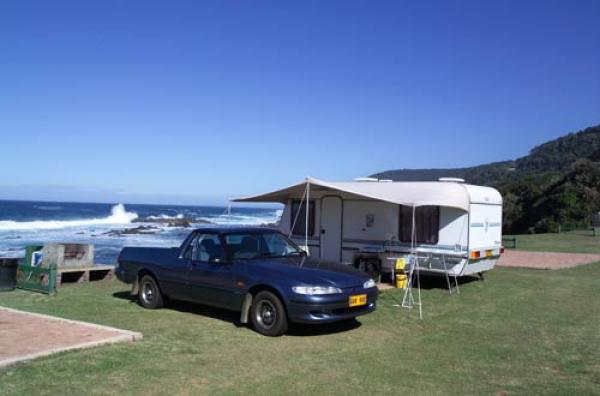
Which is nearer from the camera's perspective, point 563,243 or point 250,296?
point 250,296

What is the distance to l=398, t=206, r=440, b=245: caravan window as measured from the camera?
13.1 metres

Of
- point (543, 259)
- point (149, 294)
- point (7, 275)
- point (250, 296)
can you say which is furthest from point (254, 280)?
point (543, 259)

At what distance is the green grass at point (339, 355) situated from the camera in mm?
5824

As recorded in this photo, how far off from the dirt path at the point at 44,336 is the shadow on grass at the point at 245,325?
1960mm

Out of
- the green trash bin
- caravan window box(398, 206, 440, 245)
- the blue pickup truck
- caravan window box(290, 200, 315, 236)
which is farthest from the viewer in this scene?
caravan window box(290, 200, 315, 236)

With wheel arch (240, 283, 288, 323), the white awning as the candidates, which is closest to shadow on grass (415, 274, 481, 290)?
the white awning

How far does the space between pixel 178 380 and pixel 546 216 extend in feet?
142

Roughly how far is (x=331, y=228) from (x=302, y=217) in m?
1.06

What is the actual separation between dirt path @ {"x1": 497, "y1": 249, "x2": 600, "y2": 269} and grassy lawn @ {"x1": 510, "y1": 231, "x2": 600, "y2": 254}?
1.99 metres

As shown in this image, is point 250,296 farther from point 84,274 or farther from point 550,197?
point 550,197

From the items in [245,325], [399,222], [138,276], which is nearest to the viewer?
[245,325]

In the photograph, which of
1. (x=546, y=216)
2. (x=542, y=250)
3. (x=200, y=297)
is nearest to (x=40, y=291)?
(x=200, y=297)

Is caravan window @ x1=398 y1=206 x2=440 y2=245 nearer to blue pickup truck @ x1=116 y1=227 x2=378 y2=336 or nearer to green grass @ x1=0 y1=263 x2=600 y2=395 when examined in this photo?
green grass @ x1=0 y1=263 x2=600 y2=395

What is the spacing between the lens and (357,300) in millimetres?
8195
